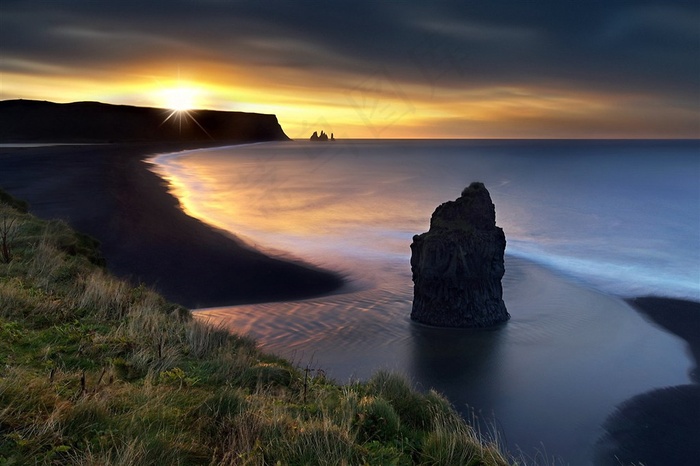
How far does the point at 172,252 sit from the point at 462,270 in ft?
46.8

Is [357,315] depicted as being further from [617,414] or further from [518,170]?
[518,170]

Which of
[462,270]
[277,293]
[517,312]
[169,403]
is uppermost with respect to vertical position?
[169,403]

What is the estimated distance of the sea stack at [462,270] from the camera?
660 inches

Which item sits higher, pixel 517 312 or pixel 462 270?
pixel 462 270

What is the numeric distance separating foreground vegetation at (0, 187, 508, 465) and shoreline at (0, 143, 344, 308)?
5.97m

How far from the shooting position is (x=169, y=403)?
17.8 ft

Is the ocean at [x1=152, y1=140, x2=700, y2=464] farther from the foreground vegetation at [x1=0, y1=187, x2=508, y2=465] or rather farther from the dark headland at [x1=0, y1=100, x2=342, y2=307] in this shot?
the foreground vegetation at [x1=0, y1=187, x2=508, y2=465]

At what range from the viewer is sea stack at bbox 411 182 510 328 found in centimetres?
1677

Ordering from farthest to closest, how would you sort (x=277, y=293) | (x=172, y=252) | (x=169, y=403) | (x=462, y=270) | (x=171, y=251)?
(x=171, y=251)
(x=172, y=252)
(x=277, y=293)
(x=462, y=270)
(x=169, y=403)

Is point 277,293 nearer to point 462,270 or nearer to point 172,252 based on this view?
point 172,252

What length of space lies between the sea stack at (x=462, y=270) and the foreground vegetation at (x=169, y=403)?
8764mm

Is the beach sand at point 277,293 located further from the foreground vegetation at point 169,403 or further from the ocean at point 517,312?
the foreground vegetation at point 169,403

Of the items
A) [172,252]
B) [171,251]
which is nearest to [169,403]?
[172,252]

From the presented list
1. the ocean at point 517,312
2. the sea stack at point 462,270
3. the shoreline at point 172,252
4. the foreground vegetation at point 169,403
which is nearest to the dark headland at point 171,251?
the shoreline at point 172,252
